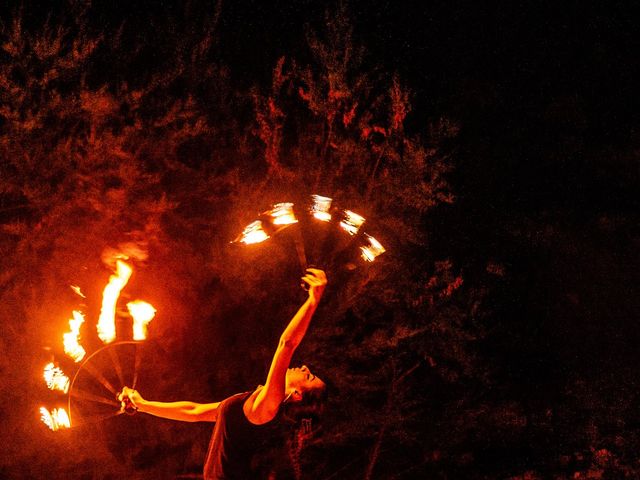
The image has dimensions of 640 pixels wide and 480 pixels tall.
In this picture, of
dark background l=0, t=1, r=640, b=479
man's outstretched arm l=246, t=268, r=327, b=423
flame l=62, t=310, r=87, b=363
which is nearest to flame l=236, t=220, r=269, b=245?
man's outstretched arm l=246, t=268, r=327, b=423

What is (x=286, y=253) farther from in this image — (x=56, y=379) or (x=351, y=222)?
(x=56, y=379)

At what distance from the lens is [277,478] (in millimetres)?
8234

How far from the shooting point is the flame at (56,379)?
13.4 ft

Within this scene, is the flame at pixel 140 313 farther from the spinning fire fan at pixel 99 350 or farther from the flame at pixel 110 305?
the flame at pixel 110 305

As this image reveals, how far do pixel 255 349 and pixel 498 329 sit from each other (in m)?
3.85

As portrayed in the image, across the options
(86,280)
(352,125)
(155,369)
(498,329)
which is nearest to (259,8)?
(352,125)

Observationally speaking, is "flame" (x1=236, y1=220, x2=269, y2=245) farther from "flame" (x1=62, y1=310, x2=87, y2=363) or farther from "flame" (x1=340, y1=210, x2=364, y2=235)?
"flame" (x1=62, y1=310, x2=87, y2=363)

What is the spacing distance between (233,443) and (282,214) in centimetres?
145

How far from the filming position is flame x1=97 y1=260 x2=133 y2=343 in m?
4.40

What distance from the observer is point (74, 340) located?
4.34 m

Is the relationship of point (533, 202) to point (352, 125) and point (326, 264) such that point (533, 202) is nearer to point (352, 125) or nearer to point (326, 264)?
point (352, 125)

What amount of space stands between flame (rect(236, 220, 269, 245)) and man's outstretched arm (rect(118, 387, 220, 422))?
3.42 ft

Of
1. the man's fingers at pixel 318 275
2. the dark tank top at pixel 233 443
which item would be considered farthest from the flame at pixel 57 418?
the man's fingers at pixel 318 275

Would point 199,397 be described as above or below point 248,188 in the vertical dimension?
below
